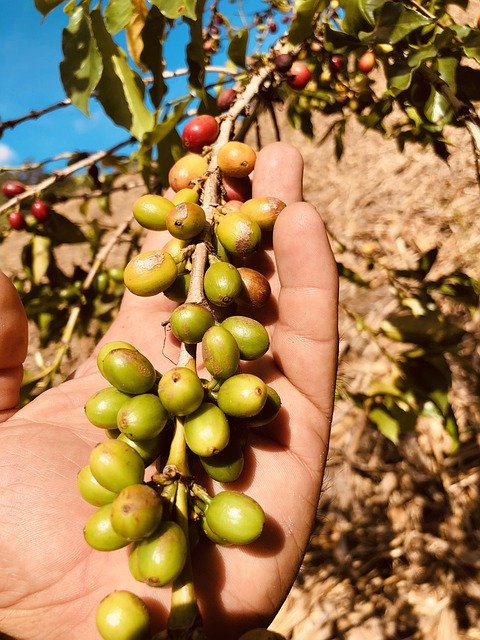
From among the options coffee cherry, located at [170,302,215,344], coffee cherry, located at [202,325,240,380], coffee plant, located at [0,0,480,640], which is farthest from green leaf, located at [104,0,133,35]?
coffee cherry, located at [202,325,240,380]

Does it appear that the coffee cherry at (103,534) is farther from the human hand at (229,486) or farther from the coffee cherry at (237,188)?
the coffee cherry at (237,188)

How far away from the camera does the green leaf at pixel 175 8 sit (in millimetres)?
2113

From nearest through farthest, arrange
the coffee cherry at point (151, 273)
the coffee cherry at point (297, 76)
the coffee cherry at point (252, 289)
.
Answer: the coffee cherry at point (151, 273)
the coffee cherry at point (252, 289)
the coffee cherry at point (297, 76)

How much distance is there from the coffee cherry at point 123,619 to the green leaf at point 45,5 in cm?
239

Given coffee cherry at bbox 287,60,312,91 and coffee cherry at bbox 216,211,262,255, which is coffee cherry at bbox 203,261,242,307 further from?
coffee cherry at bbox 287,60,312,91

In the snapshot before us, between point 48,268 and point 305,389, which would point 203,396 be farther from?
point 48,268

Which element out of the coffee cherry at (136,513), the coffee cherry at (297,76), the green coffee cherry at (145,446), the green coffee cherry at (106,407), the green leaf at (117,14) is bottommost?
the green coffee cherry at (145,446)

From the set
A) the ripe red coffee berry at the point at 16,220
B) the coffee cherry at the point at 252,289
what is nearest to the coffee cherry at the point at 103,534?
the coffee cherry at the point at 252,289

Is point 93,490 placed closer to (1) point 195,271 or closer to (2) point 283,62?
(1) point 195,271

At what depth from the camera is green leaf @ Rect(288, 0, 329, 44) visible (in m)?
2.48

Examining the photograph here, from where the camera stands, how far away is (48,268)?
3.79 metres

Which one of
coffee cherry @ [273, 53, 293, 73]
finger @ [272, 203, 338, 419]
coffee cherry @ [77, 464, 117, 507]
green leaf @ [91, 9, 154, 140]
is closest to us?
coffee cherry @ [77, 464, 117, 507]

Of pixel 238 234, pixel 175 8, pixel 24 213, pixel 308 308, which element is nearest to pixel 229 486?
pixel 308 308

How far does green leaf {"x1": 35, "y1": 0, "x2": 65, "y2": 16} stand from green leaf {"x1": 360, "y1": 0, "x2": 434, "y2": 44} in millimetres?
1382
